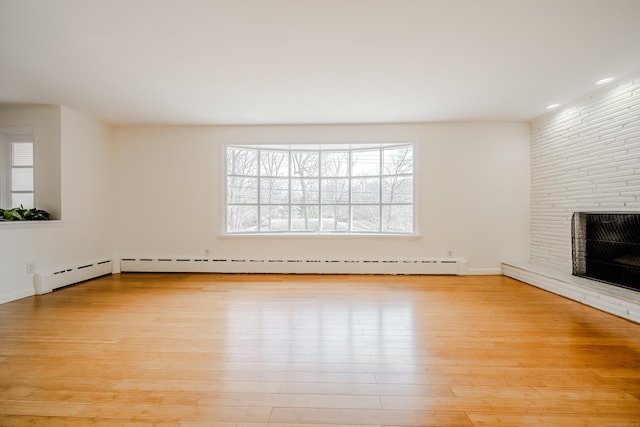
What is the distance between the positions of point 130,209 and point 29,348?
324cm

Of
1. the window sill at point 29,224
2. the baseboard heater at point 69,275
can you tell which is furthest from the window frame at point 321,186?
the window sill at point 29,224

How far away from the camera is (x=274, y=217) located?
17.4 ft

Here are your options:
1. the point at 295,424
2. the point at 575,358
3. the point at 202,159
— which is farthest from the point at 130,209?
the point at 575,358

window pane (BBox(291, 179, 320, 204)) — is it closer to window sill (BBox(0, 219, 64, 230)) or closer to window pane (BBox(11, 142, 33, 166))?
window sill (BBox(0, 219, 64, 230))

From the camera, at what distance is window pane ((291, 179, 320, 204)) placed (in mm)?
5277

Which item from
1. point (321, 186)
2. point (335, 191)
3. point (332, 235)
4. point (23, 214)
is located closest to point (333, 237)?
point (332, 235)

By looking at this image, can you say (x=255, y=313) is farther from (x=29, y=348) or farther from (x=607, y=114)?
(x=607, y=114)

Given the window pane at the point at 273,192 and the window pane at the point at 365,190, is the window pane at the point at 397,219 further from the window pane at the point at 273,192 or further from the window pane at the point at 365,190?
the window pane at the point at 273,192

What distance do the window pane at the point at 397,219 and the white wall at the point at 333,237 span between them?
0.24 metres

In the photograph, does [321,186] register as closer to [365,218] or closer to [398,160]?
[365,218]

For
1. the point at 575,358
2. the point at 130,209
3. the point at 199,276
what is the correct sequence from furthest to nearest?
the point at 130,209 → the point at 199,276 → the point at 575,358

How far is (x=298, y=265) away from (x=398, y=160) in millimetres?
2618

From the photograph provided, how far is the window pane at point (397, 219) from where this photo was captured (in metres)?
5.11

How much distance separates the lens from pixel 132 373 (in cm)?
191
